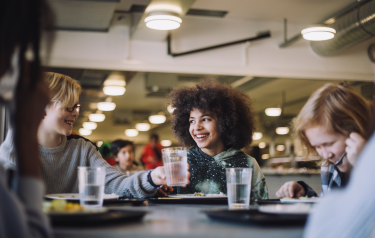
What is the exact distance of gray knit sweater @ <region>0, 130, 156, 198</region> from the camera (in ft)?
5.36

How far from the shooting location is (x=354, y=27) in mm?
4277

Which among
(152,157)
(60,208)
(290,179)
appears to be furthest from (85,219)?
(290,179)

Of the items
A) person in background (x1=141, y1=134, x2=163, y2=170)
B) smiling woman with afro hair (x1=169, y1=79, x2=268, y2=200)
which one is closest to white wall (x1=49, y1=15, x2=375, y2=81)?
person in background (x1=141, y1=134, x2=163, y2=170)

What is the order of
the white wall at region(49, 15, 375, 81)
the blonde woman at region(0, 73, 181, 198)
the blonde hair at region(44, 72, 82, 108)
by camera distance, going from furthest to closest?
the white wall at region(49, 15, 375, 81) < the blonde hair at region(44, 72, 82, 108) < the blonde woman at region(0, 73, 181, 198)

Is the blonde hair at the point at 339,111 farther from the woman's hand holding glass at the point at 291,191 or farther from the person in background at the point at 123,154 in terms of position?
the person in background at the point at 123,154

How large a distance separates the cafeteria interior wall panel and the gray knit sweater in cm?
495

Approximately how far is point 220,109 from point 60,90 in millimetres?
1003

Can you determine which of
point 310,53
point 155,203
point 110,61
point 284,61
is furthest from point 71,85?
point 310,53

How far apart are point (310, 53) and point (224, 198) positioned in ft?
14.4

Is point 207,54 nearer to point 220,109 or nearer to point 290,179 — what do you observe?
point 220,109

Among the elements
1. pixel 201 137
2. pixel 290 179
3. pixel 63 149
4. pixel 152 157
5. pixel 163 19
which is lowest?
pixel 290 179

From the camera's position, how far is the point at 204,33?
5020mm

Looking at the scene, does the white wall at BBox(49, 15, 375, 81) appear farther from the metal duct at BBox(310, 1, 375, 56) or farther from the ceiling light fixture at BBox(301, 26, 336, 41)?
the ceiling light fixture at BBox(301, 26, 336, 41)

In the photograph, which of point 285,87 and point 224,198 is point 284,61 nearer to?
point 285,87
